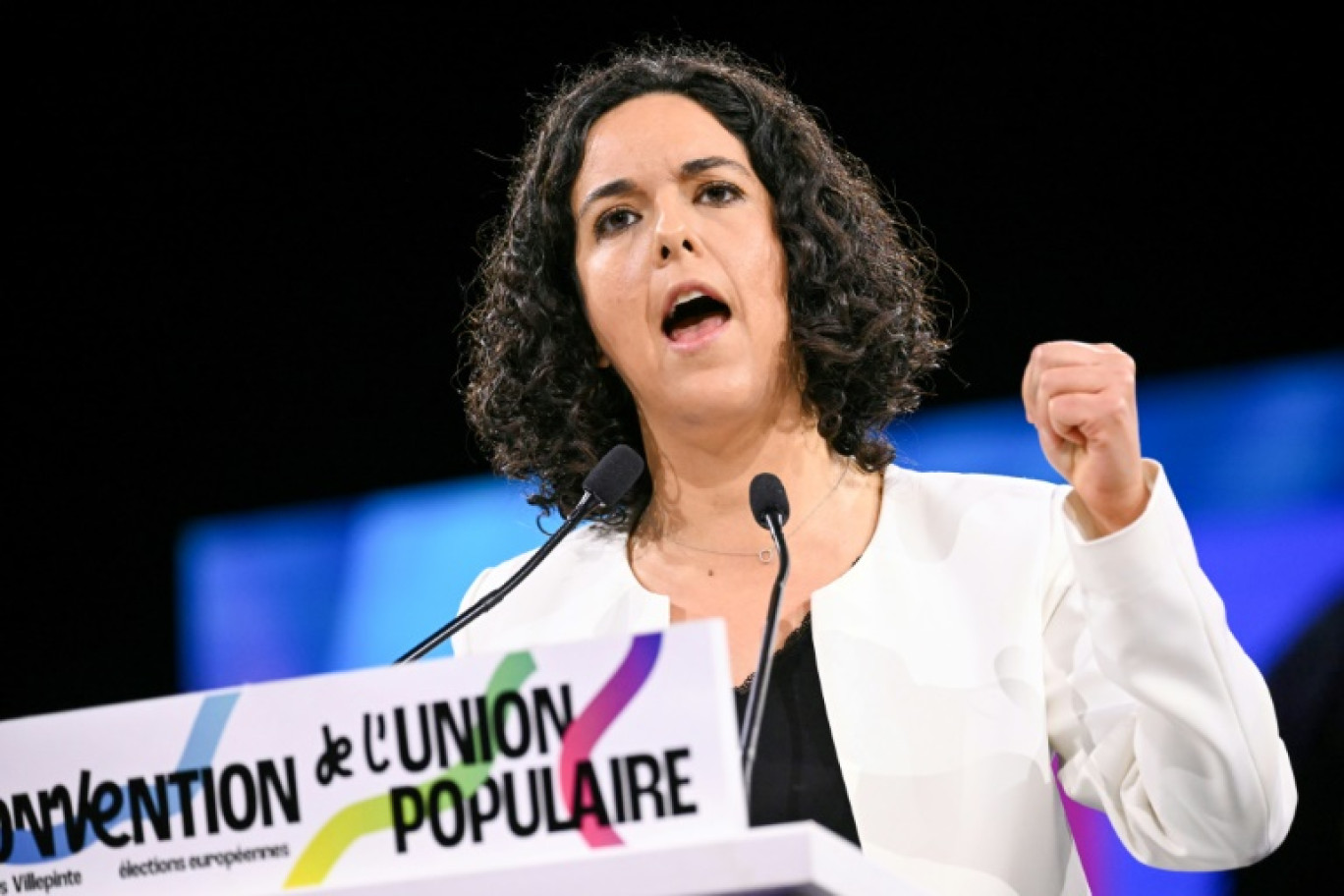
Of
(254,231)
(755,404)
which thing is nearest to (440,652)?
(254,231)

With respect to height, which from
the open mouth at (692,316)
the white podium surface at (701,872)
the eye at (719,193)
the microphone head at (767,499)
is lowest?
the white podium surface at (701,872)

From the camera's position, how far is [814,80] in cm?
288

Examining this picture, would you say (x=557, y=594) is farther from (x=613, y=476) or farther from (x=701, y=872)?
(x=701, y=872)

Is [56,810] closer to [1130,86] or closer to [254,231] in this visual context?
[1130,86]

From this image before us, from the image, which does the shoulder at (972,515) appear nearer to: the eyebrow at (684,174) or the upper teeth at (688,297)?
the upper teeth at (688,297)

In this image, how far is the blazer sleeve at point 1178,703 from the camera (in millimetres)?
1411

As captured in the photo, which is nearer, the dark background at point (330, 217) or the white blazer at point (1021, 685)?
the white blazer at point (1021, 685)

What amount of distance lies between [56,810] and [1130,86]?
212 centimetres

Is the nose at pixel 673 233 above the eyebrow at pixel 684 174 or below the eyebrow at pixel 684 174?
below

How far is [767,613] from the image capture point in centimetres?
157

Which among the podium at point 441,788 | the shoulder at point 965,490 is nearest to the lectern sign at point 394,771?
the podium at point 441,788

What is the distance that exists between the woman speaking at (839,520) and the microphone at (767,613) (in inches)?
9.1

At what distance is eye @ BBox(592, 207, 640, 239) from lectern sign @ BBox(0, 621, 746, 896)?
1.13m

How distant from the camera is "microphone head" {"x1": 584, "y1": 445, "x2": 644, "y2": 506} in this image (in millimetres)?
1771
